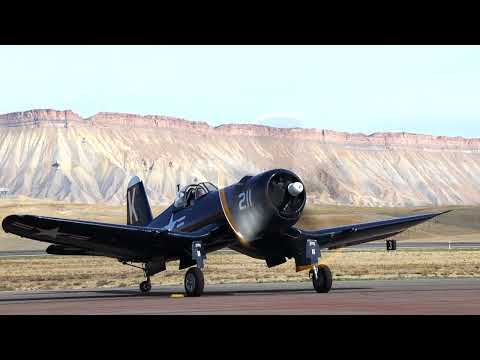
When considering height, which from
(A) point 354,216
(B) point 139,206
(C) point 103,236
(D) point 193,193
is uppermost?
(A) point 354,216

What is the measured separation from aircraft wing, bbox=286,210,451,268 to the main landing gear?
0.30 meters

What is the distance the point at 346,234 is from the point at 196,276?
17.3 ft

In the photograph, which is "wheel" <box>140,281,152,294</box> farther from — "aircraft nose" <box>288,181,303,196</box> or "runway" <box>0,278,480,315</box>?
"aircraft nose" <box>288,181,303,196</box>

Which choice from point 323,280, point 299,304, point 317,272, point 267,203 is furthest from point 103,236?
point 299,304

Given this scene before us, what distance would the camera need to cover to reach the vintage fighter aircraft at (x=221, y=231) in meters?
25.2

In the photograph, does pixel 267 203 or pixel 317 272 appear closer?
pixel 267 203

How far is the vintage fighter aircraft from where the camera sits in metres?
25.2

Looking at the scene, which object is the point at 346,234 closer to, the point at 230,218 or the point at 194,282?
the point at 230,218

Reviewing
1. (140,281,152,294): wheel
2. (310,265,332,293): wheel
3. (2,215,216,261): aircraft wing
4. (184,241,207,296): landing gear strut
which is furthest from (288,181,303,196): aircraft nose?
(140,281,152,294): wheel

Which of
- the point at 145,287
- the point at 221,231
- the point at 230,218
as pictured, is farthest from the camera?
the point at 145,287

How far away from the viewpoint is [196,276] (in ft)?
85.8
